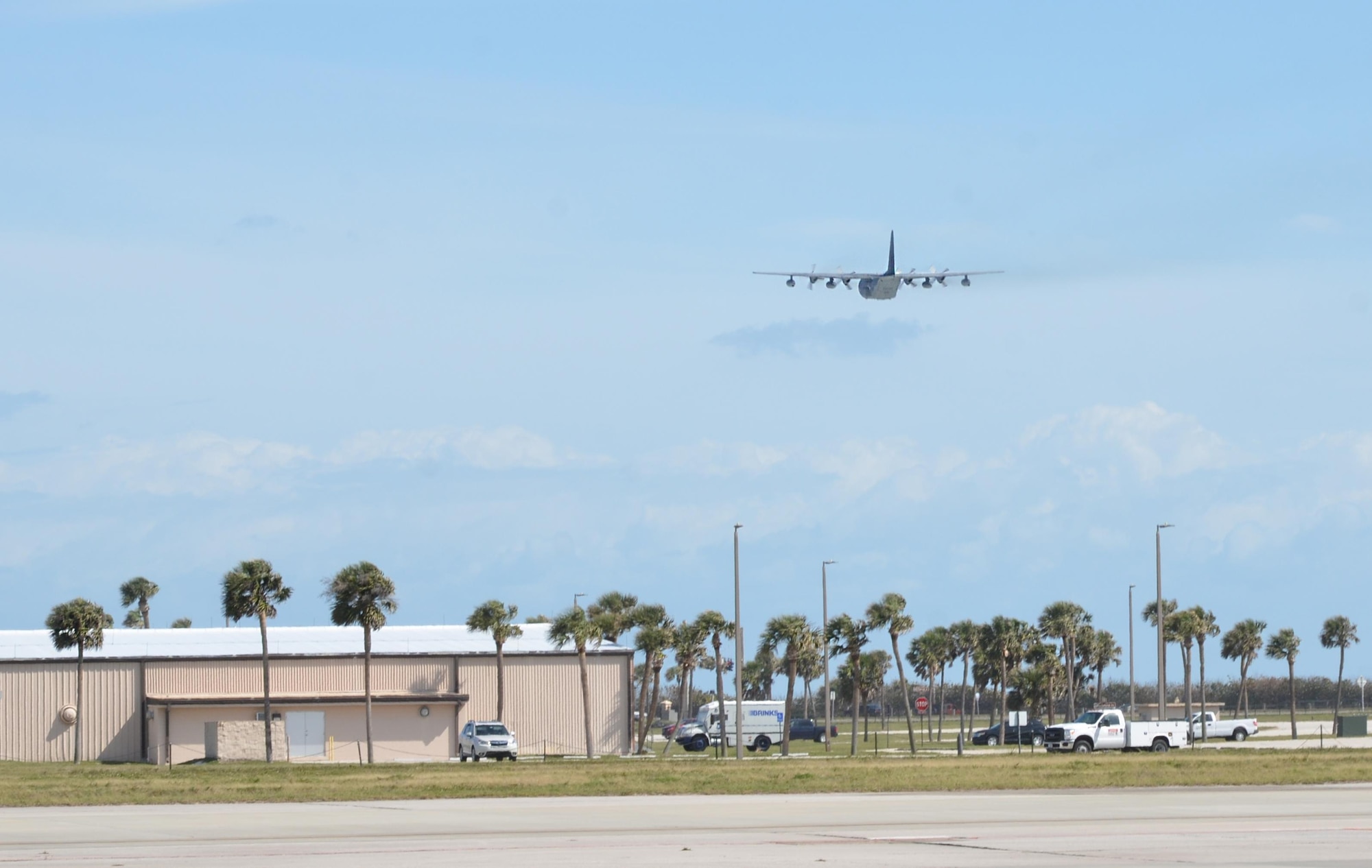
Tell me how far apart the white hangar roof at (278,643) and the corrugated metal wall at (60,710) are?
966 mm

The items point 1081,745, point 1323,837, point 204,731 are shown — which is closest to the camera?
point 1323,837

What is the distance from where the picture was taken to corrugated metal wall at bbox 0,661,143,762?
73562 millimetres

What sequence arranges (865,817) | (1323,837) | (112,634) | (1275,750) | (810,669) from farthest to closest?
(810,669), (112,634), (1275,750), (865,817), (1323,837)

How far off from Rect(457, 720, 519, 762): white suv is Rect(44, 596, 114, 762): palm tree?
56.0 ft

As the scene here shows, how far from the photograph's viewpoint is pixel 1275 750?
210 ft

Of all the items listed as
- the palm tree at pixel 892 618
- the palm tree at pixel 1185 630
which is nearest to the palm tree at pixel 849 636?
the palm tree at pixel 892 618

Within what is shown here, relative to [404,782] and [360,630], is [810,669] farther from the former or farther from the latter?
[404,782]

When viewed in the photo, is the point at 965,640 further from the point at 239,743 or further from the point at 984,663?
the point at 239,743

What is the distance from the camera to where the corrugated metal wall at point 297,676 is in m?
76.1

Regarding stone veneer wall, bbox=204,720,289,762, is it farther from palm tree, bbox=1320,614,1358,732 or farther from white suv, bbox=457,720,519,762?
palm tree, bbox=1320,614,1358,732

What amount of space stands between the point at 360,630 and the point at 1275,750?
41.3 m

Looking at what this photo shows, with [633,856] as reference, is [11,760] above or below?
below

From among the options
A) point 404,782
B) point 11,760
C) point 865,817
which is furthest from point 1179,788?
point 11,760

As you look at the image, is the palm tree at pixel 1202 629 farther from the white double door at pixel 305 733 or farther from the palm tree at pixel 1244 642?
the white double door at pixel 305 733
